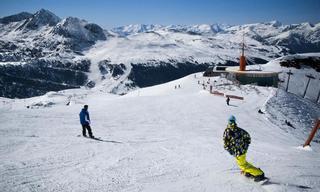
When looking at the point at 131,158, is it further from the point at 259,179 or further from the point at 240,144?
the point at 259,179

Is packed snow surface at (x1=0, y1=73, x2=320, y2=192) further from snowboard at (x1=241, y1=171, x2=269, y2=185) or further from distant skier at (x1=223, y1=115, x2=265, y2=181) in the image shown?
distant skier at (x1=223, y1=115, x2=265, y2=181)

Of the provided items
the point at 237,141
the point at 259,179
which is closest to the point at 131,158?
the point at 237,141

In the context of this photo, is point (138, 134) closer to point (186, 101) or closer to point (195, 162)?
point (195, 162)

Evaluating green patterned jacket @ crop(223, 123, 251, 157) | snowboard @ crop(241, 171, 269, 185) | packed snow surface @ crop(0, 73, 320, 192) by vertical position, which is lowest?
packed snow surface @ crop(0, 73, 320, 192)

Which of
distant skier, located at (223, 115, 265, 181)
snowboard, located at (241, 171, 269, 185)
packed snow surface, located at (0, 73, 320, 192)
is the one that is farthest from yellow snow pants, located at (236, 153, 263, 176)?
packed snow surface, located at (0, 73, 320, 192)

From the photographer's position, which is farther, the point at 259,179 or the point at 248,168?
the point at 248,168

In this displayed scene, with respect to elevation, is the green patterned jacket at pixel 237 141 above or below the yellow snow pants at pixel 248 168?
above

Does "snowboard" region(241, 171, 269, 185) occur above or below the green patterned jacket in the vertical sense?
below

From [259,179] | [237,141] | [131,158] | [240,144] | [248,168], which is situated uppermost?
[237,141]

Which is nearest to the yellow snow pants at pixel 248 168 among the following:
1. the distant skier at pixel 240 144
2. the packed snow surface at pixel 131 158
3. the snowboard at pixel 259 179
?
the distant skier at pixel 240 144

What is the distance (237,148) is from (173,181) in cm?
264

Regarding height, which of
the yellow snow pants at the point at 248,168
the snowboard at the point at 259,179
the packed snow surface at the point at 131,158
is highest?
the yellow snow pants at the point at 248,168

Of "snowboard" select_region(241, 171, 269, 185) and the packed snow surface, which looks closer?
"snowboard" select_region(241, 171, 269, 185)

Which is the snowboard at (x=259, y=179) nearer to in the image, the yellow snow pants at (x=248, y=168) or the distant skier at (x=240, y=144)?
the distant skier at (x=240, y=144)
